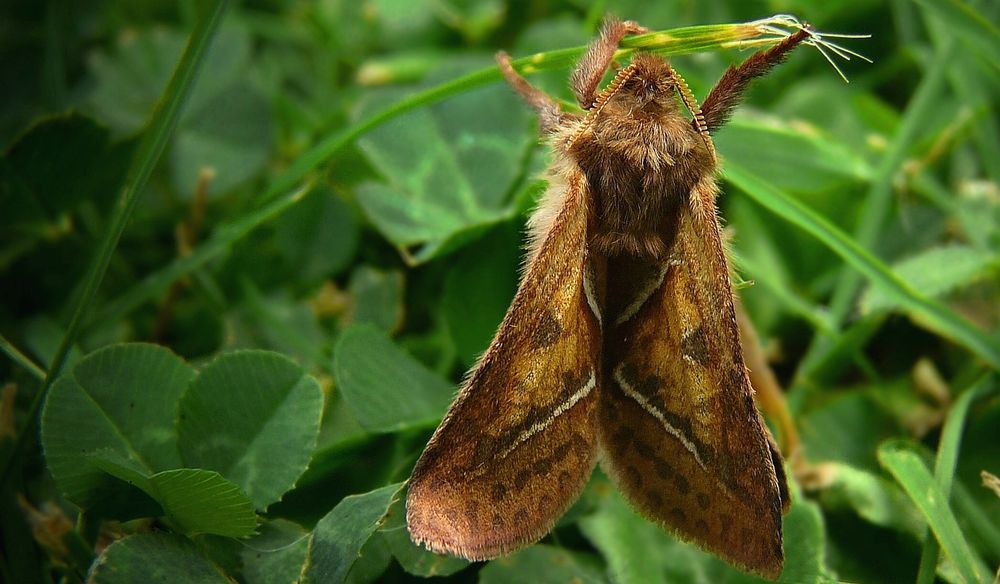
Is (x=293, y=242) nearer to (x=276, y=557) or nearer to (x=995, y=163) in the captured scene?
(x=276, y=557)

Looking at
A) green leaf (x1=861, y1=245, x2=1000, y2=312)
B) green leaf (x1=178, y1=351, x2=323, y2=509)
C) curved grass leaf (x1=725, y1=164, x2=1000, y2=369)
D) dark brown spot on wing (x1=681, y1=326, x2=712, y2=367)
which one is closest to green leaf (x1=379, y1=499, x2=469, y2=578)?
green leaf (x1=178, y1=351, x2=323, y2=509)

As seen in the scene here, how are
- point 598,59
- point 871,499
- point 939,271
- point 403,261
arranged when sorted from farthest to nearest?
point 403,261 < point 939,271 < point 871,499 < point 598,59

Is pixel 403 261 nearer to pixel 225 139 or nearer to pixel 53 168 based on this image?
pixel 225 139

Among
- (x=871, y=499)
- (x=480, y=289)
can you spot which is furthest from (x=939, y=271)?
(x=480, y=289)

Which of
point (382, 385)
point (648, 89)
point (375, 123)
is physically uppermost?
point (648, 89)

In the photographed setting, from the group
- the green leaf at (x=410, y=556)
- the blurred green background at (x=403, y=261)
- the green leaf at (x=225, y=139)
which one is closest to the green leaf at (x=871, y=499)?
the blurred green background at (x=403, y=261)

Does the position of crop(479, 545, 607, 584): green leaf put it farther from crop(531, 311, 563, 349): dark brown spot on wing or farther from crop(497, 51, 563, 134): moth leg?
crop(497, 51, 563, 134): moth leg
